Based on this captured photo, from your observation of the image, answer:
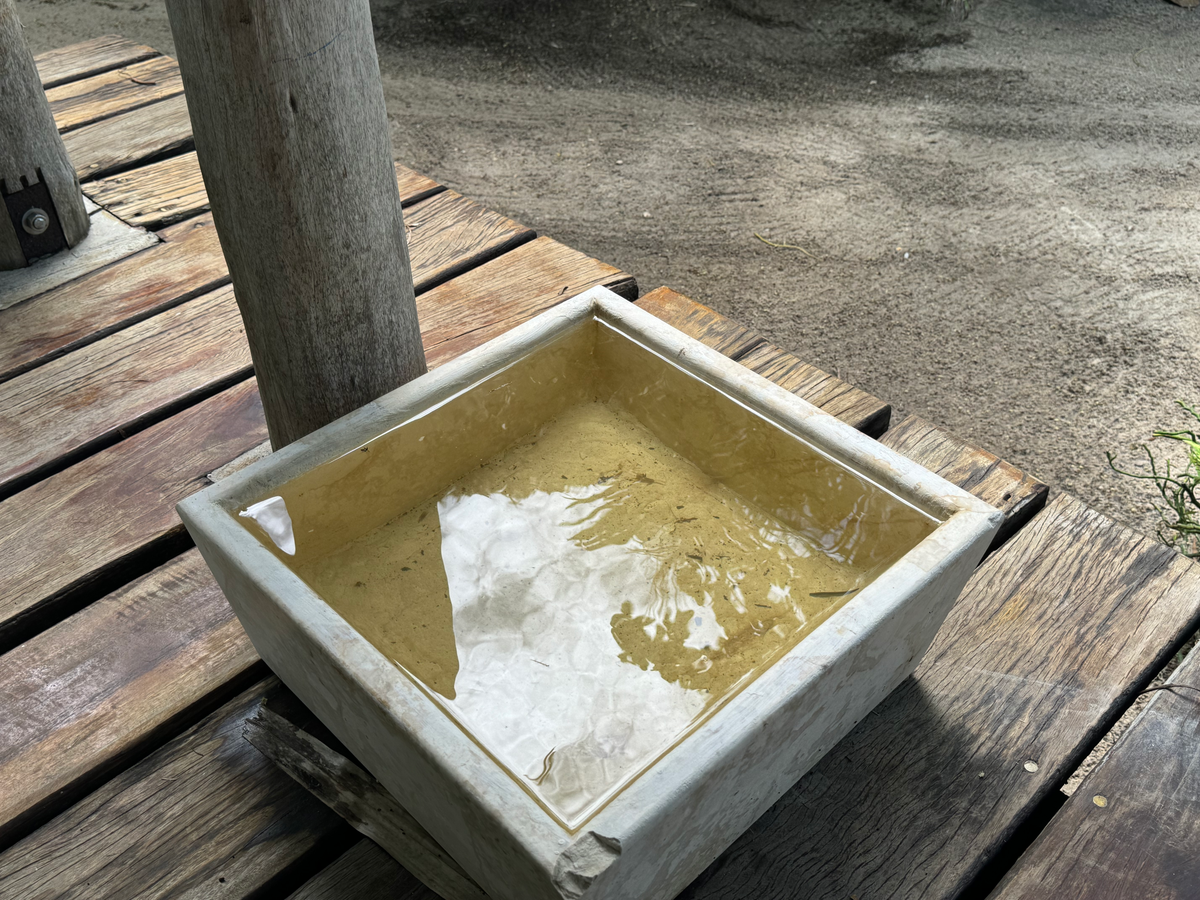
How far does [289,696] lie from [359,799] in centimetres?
21

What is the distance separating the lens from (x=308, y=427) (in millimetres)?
1358

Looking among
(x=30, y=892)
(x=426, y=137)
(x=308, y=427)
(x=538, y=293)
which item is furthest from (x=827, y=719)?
(x=426, y=137)

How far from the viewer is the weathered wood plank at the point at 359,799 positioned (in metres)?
1.09

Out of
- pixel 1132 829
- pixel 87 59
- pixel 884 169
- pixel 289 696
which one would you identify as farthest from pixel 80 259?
pixel 884 169

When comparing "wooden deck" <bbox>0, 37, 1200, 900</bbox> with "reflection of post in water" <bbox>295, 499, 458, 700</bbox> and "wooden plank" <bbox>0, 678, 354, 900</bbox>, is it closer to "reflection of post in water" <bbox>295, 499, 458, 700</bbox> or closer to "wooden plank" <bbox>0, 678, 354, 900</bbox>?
"wooden plank" <bbox>0, 678, 354, 900</bbox>

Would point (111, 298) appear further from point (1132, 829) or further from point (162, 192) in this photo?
point (1132, 829)

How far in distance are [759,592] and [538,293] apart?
35.7 inches

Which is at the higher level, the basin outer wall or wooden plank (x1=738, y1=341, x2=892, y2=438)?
the basin outer wall

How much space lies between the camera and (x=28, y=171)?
1.93m

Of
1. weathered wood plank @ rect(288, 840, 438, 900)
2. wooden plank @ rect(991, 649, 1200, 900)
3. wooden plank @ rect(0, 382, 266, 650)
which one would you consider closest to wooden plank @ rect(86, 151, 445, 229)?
wooden plank @ rect(0, 382, 266, 650)

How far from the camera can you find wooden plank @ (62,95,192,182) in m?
2.33

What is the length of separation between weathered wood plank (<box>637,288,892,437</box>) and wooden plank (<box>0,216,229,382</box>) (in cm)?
97

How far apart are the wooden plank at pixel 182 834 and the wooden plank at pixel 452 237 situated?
42.4 inches

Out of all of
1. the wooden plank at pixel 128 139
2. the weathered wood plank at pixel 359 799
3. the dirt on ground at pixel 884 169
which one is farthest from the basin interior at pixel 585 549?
the wooden plank at pixel 128 139
